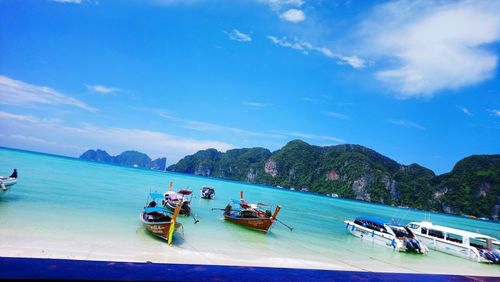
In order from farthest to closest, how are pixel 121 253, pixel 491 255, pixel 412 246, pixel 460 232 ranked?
pixel 460 232
pixel 412 246
pixel 491 255
pixel 121 253

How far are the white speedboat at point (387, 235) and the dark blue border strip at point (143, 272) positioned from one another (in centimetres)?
2436

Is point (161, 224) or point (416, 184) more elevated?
point (416, 184)

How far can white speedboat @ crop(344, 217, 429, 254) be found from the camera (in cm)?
2320

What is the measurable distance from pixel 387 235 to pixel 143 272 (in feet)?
86.4

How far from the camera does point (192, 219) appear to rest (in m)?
24.4

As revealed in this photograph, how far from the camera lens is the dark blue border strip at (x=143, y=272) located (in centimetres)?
125

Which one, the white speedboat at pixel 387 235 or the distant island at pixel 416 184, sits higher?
the distant island at pixel 416 184

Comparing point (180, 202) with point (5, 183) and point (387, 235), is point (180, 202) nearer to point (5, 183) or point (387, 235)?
point (5, 183)

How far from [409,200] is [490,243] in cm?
15100

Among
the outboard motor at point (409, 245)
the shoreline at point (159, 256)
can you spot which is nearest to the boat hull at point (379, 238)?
the outboard motor at point (409, 245)

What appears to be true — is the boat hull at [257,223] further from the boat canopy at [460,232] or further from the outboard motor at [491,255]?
the boat canopy at [460,232]

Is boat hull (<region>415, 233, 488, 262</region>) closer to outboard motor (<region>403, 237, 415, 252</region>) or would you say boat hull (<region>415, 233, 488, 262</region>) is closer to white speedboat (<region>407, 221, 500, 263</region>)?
white speedboat (<region>407, 221, 500, 263</region>)

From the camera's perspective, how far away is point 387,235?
2467cm

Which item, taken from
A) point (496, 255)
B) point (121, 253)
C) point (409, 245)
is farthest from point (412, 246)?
point (121, 253)
